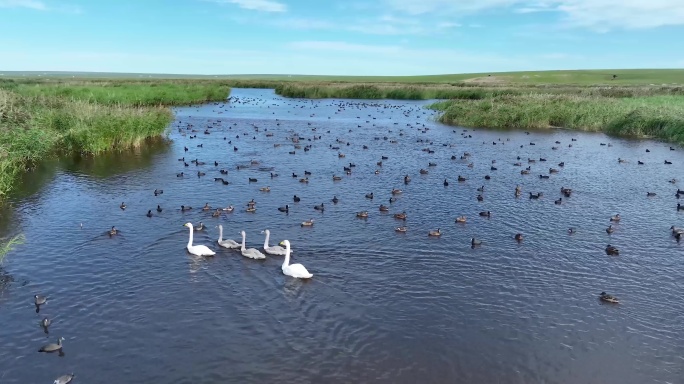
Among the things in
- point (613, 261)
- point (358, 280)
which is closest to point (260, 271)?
point (358, 280)

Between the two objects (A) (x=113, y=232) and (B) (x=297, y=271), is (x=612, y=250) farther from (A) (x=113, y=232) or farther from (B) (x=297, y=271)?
(A) (x=113, y=232)

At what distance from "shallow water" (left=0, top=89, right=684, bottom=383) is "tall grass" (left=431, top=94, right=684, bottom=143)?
21.9 metres

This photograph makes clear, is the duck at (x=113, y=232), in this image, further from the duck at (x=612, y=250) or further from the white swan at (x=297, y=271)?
the duck at (x=612, y=250)

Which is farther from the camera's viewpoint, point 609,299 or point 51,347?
point 609,299

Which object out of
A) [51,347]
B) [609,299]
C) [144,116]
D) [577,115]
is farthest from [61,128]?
[577,115]

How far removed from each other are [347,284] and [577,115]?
5030 centimetres

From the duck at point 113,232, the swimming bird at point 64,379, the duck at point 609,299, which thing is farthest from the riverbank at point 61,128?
the duck at point 609,299

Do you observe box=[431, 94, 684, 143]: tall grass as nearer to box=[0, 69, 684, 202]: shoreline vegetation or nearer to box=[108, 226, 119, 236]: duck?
box=[0, 69, 684, 202]: shoreline vegetation

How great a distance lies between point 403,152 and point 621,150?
60.8ft

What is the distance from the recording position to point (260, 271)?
→ 17688mm

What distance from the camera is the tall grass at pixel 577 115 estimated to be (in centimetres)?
5131

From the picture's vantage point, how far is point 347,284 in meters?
16.7

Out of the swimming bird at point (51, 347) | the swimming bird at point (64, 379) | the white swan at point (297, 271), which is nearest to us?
the swimming bird at point (64, 379)

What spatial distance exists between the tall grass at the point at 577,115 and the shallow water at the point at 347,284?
21.9 meters
